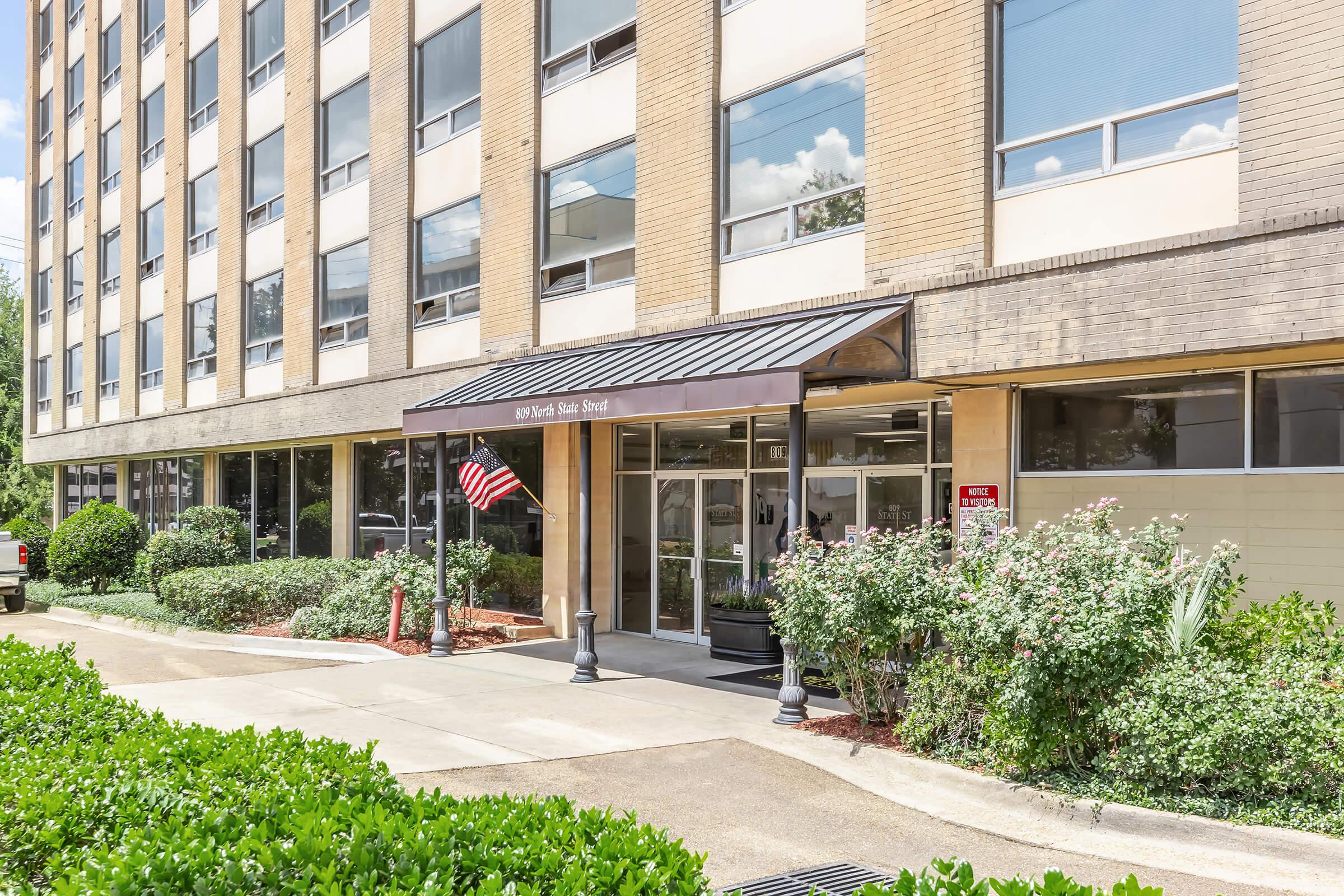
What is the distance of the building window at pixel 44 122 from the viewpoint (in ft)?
125

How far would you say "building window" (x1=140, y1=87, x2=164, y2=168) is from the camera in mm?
29312

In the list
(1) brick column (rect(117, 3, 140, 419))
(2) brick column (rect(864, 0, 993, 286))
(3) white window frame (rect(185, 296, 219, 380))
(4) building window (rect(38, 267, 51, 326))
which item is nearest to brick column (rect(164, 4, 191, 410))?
(3) white window frame (rect(185, 296, 219, 380))

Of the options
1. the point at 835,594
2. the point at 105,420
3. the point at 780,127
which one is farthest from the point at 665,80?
the point at 105,420

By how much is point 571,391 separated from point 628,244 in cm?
325

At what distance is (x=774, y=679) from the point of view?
40.8 feet

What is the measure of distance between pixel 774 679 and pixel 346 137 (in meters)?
14.2

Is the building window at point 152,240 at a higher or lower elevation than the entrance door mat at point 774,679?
higher

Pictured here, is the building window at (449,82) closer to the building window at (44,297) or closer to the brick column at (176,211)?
the brick column at (176,211)

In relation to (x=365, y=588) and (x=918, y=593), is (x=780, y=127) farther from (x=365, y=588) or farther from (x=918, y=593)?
(x=365, y=588)

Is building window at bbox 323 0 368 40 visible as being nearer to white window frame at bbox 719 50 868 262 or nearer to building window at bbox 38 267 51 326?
white window frame at bbox 719 50 868 262

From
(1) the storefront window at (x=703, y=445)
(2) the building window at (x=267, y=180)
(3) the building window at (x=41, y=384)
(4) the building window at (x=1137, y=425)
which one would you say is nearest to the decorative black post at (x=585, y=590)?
(1) the storefront window at (x=703, y=445)

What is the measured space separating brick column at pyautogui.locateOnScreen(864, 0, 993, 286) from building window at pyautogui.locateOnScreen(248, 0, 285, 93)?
1618cm

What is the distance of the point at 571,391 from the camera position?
41.0 ft

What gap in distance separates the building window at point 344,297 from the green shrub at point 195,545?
13.3 ft
